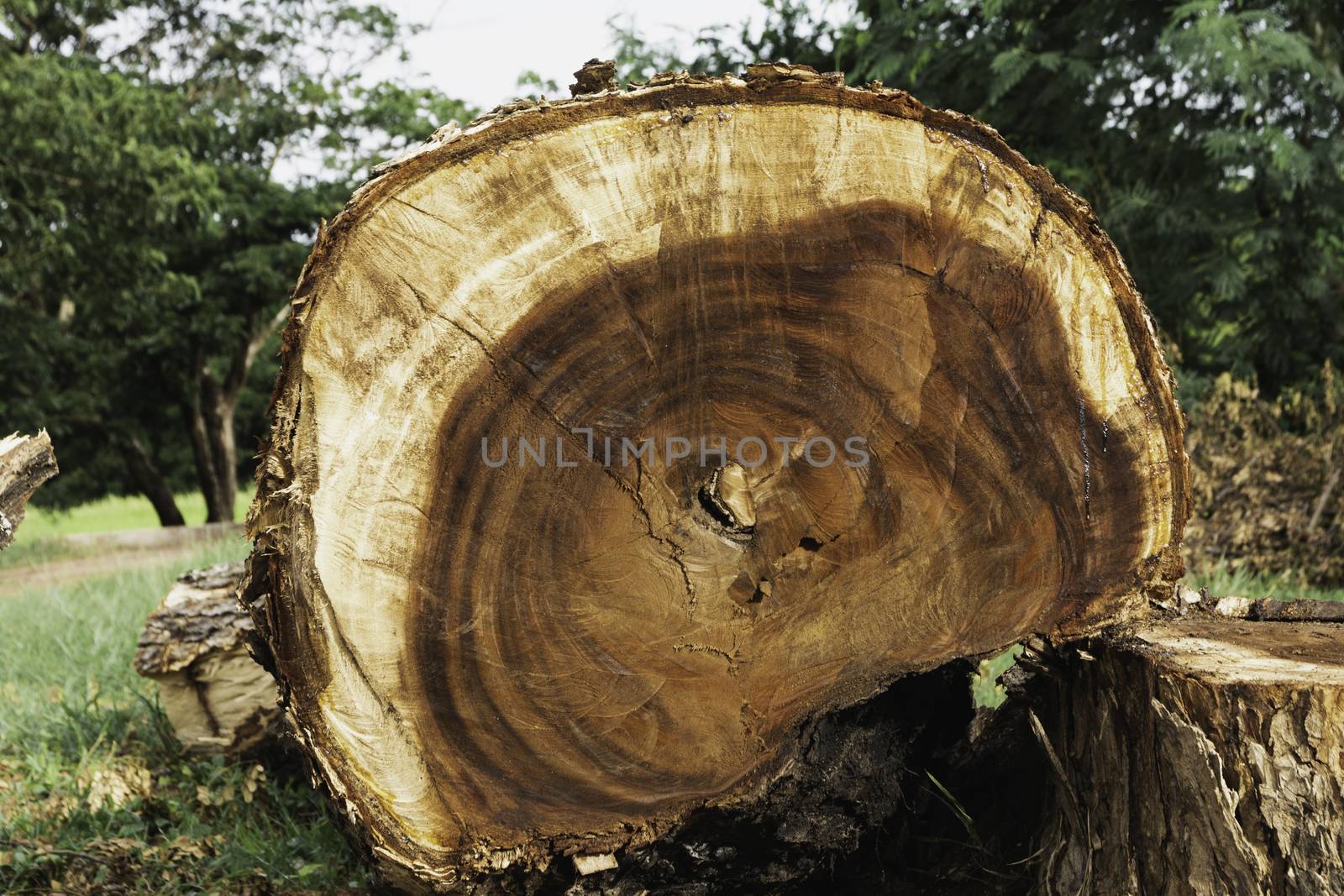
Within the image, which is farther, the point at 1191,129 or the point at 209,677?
the point at 1191,129

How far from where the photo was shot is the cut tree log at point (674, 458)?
4.74 feet

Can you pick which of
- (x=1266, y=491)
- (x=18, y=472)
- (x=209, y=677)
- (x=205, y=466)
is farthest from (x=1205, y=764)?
(x=205, y=466)

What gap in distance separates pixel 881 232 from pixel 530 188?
0.54 m

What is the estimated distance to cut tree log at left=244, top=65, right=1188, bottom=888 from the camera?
1443 millimetres

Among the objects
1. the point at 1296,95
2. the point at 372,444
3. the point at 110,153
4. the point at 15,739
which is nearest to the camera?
the point at 372,444

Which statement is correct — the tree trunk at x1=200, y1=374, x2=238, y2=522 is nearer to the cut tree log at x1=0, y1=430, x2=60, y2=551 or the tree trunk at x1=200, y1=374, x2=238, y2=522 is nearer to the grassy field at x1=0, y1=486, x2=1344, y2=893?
the grassy field at x1=0, y1=486, x2=1344, y2=893

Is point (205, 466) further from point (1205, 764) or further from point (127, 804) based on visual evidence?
point (1205, 764)

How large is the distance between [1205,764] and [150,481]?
12111mm

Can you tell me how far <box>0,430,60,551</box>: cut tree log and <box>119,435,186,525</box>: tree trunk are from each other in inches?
416

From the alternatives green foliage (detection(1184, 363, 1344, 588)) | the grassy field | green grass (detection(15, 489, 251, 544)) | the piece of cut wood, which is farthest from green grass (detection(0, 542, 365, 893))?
green grass (detection(15, 489, 251, 544))

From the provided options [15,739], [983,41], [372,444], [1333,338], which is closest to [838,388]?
[372,444]

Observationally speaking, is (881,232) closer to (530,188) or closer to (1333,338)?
(530,188)

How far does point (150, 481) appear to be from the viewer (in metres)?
11.5

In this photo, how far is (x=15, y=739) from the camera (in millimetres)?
2957
